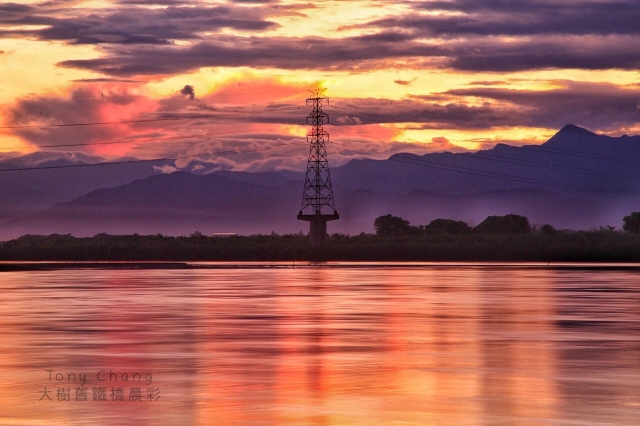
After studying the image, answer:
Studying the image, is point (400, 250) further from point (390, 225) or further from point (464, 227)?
point (390, 225)

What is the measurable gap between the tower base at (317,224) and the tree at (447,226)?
55553 millimetres

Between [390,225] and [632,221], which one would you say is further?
[390,225]

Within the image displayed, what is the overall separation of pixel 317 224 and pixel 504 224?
69480mm

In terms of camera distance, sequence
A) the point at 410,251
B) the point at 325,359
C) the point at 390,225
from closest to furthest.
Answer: the point at 325,359 → the point at 410,251 → the point at 390,225

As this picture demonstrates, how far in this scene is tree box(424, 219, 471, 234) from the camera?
161 meters

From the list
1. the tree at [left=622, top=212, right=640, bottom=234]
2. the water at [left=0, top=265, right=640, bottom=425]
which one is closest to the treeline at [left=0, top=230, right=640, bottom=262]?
the tree at [left=622, top=212, right=640, bottom=234]

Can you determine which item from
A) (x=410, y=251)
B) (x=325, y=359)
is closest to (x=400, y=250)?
(x=410, y=251)

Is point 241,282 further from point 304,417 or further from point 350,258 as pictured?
point 350,258

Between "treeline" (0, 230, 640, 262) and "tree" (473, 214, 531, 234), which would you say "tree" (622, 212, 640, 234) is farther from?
"treeline" (0, 230, 640, 262)

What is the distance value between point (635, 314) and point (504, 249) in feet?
218

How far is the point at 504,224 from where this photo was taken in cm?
16738

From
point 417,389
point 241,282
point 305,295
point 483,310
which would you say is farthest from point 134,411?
point 241,282

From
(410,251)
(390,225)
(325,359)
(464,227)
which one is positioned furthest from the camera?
(390,225)

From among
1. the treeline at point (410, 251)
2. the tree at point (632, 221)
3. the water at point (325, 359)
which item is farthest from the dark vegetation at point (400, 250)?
the water at point (325, 359)
